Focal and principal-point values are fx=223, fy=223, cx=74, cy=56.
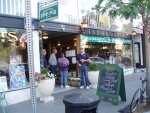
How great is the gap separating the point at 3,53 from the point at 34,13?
6.53 ft

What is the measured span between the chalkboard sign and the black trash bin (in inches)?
152

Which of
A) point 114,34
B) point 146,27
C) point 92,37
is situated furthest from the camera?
point 114,34

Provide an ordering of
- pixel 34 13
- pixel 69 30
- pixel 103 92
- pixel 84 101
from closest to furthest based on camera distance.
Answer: pixel 84 101 → pixel 103 92 → pixel 34 13 → pixel 69 30

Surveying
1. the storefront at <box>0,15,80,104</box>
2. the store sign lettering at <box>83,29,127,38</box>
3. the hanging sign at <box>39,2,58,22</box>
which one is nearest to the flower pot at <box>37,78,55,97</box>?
the storefront at <box>0,15,80,104</box>

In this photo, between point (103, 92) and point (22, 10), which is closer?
point (103, 92)

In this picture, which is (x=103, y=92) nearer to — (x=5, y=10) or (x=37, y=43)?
(x=37, y=43)

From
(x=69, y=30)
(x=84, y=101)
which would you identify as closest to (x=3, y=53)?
(x=69, y=30)

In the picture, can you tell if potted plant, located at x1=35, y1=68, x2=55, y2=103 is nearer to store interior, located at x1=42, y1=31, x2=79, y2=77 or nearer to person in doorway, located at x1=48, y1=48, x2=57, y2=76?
person in doorway, located at x1=48, y1=48, x2=57, y2=76

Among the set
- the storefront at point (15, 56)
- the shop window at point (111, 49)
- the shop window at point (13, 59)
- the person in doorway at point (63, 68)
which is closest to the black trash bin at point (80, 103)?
the storefront at point (15, 56)

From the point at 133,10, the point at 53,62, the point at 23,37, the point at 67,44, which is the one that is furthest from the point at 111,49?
the point at 133,10

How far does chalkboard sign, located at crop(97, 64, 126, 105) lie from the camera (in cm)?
707

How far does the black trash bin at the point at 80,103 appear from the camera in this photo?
3139 mm

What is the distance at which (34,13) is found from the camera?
8609mm

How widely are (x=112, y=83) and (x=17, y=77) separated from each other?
3.42 m
